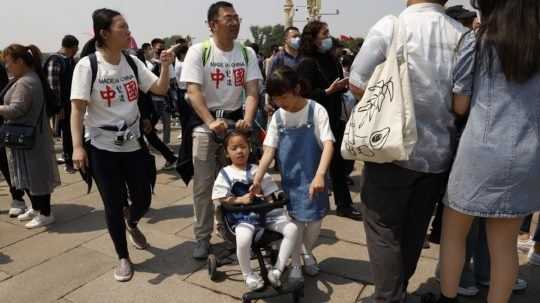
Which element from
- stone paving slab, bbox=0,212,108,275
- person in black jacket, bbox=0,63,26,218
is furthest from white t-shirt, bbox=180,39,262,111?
person in black jacket, bbox=0,63,26,218

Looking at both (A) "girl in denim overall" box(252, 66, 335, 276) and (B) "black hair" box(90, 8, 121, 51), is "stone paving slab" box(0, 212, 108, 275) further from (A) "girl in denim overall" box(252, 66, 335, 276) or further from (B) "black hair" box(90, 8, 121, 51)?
(A) "girl in denim overall" box(252, 66, 335, 276)

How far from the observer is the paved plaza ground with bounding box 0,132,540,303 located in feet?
9.11

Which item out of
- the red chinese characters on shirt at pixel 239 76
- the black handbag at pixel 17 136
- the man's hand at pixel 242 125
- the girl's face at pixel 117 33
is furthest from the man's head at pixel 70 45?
the man's hand at pixel 242 125

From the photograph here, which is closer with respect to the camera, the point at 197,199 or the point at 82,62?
the point at 82,62

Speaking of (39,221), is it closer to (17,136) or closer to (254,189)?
(17,136)

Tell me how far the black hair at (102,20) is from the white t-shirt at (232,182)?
4.16 feet

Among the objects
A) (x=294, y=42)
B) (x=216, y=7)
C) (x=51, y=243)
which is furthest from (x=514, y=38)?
(x=51, y=243)

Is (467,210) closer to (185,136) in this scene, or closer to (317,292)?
(317,292)

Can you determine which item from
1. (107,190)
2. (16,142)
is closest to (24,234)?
(16,142)

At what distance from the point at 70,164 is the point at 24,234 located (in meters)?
2.44

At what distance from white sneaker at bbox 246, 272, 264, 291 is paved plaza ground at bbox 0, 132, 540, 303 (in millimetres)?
227

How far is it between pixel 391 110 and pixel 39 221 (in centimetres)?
371

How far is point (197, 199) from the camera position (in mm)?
3193

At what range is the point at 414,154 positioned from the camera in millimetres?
1996
